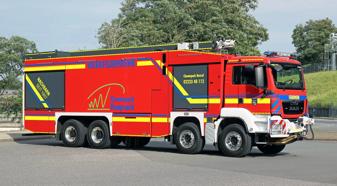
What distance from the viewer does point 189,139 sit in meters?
17.8

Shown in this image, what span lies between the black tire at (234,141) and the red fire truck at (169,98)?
29mm

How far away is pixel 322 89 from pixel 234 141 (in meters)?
76.4

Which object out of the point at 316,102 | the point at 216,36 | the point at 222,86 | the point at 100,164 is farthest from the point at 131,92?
the point at 316,102

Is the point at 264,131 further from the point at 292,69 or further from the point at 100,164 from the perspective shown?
the point at 100,164

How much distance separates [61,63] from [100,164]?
7274 millimetres

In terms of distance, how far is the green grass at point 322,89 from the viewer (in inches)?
3192

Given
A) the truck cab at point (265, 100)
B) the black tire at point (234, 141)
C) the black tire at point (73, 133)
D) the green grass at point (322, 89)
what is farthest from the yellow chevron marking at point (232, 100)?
the green grass at point (322, 89)

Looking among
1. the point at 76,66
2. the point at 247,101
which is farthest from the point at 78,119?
the point at 247,101

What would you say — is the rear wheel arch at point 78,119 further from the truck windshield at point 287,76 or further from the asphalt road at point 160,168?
the truck windshield at point 287,76

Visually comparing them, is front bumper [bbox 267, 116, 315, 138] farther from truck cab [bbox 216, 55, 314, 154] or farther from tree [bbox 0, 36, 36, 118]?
tree [bbox 0, 36, 36, 118]

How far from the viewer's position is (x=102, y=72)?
19.9m

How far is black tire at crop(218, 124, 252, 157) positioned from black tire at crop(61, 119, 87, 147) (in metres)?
5.56

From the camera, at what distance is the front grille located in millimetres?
16844

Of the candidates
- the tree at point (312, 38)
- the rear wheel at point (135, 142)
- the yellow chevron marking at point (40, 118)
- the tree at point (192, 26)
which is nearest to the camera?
the rear wheel at point (135, 142)
